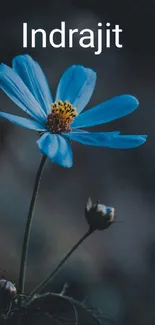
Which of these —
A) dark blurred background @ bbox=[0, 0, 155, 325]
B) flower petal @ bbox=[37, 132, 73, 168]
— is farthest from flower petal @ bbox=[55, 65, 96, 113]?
dark blurred background @ bbox=[0, 0, 155, 325]

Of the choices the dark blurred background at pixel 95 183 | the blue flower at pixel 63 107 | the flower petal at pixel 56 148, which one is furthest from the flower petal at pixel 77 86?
the dark blurred background at pixel 95 183

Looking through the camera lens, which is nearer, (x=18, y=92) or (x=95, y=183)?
(x=18, y=92)

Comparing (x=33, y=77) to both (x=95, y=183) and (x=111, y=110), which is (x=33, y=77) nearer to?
(x=111, y=110)

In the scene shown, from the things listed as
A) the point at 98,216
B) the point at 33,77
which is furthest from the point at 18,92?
the point at 98,216

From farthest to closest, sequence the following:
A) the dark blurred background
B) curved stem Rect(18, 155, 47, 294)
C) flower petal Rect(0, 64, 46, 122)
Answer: the dark blurred background < flower petal Rect(0, 64, 46, 122) < curved stem Rect(18, 155, 47, 294)

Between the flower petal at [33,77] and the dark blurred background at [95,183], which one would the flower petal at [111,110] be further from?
the dark blurred background at [95,183]

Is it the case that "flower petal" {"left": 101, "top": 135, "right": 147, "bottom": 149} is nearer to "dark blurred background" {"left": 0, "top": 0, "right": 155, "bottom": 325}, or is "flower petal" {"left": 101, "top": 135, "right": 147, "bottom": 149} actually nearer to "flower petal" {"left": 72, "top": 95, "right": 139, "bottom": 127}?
"flower petal" {"left": 72, "top": 95, "right": 139, "bottom": 127}
